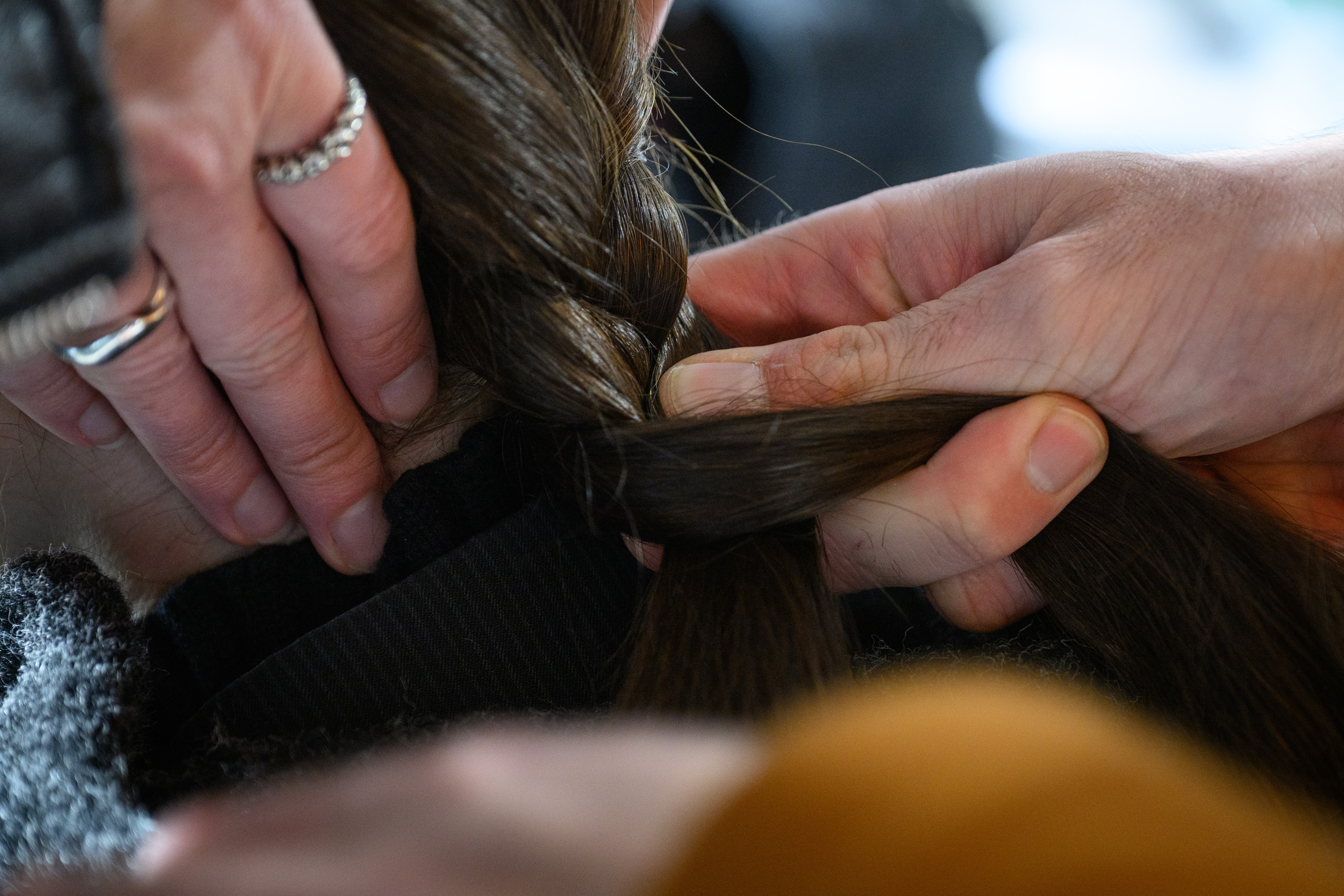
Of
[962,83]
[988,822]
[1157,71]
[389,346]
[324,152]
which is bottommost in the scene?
[1157,71]

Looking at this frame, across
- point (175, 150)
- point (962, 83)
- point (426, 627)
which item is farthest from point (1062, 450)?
point (962, 83)

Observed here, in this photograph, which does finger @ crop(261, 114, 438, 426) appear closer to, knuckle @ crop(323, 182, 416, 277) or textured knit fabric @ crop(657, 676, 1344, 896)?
knuckle @ crop(323, 182, 416, 277)

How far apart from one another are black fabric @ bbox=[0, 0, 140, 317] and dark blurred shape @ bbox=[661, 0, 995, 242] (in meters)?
1.22

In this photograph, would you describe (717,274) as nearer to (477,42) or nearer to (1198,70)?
(477,42)

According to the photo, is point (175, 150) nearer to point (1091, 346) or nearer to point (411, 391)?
point (411, 391)

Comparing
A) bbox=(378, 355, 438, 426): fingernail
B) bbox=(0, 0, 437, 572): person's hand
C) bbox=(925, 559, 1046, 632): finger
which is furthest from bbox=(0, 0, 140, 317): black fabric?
bbox=(925, 559, 1046, 632): finger

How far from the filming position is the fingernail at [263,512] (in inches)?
25.2

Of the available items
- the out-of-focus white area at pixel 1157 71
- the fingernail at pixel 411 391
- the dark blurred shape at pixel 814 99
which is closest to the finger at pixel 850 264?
the fingernail at pixel 411 391

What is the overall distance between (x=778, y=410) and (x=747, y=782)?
0.26 meters

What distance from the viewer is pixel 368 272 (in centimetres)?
54

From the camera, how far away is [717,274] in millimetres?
879

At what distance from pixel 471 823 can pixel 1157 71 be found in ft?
7.11

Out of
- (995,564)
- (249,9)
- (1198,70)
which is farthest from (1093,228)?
(1198,70)

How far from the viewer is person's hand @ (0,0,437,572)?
1.42ft
